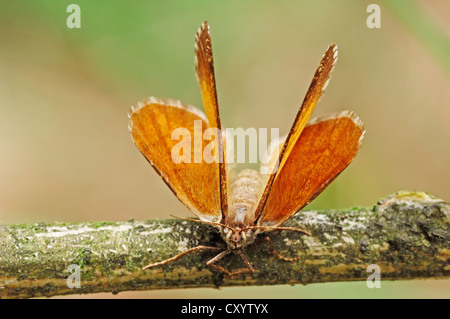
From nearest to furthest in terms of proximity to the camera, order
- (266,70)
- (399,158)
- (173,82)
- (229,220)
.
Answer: (229,220), (399,158), (173,82), (266,70)

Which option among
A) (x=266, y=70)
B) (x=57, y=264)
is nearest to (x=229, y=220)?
(x=57, y=264)

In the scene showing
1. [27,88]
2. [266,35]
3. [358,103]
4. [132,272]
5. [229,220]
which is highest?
[266,35]

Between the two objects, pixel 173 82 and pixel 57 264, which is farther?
pixel 173 82

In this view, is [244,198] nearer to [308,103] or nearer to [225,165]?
[225,165]

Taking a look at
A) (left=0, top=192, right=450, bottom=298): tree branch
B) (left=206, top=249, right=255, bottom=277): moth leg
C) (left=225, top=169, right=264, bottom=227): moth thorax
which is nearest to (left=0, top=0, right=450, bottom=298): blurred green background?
(left=225, top=169, right=264, bottom=227): moth thorax

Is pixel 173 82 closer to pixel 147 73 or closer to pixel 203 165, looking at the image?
pixel 147 73

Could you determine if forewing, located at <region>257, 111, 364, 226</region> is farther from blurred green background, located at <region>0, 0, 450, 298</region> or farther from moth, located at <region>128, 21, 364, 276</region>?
blurred green background, located at <region>0, 0, 450, 298</region>

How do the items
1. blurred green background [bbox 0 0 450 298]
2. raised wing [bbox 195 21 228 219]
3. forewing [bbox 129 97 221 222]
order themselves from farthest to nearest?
blurred green background [bbox 0 0 450 298] → forewing [bbox 129 97 221 222] → raised wing [bbox 195 21 228 219]
